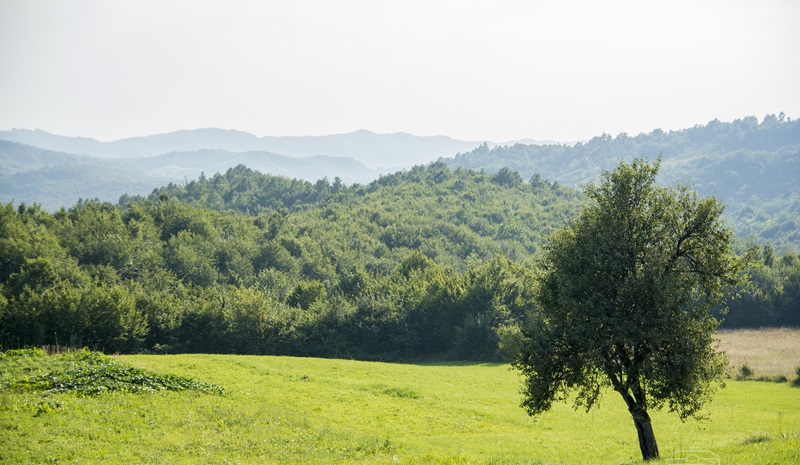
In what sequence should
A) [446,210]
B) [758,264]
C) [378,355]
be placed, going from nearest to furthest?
[758,264], [378,355], [446,210]

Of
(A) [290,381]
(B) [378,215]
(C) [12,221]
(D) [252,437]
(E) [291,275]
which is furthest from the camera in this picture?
(B) [378,215]

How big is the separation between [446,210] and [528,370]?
157252 mm

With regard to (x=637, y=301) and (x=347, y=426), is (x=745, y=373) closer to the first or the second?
(x=637, y=301)

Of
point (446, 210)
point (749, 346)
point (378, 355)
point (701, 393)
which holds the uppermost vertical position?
point (446, 210)

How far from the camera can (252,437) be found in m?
26.6

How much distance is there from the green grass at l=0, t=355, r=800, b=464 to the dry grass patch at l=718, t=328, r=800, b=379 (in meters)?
7.05

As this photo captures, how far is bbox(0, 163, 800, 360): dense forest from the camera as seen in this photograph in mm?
62312

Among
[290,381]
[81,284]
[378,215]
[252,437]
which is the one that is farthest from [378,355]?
[378,215]

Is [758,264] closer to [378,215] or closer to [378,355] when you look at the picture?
[378,355]

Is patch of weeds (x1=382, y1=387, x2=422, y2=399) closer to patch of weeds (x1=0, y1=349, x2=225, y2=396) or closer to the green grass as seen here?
the green grass

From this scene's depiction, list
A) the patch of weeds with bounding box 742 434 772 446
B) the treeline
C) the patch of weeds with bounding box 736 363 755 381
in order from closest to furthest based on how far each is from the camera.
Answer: the patch of weeds with bounding box 742 434 772 446 → the patch of weeds with bounding box 736 363 755 381 → the treeline

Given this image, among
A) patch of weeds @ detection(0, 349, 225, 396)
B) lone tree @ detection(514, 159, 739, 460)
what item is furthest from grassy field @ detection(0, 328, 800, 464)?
lone tree @ detection(514, 159, 739, 460)

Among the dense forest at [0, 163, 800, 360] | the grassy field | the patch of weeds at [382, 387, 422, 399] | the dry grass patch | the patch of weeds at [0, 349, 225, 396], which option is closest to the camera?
the grassy field

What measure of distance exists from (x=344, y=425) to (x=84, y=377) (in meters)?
15.8
